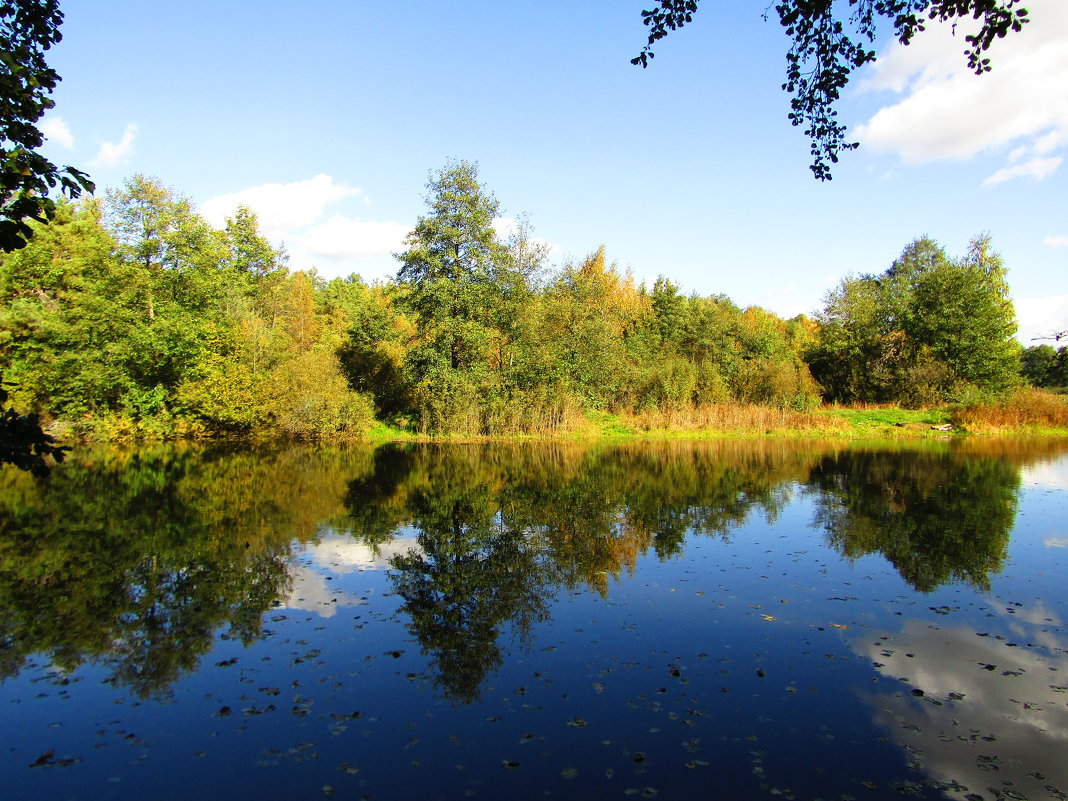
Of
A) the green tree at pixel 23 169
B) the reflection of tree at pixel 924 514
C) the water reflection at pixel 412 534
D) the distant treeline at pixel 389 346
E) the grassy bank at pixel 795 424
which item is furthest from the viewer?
the grassy bank at pixel 795 424

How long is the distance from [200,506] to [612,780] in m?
14.6

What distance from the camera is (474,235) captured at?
33.1 metres

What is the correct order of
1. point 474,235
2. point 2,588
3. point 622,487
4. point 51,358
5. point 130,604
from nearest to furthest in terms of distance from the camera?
point 130,604 < point 2,588 < point 622,487 < point 51,358 < point 474,235

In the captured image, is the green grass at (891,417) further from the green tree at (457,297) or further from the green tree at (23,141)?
the green tree at (23,141)

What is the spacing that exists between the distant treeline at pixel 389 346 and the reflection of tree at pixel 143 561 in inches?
496

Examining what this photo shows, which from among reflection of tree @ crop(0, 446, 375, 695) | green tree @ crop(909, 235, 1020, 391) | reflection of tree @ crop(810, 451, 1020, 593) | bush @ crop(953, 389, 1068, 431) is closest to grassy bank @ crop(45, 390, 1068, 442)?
bush @ crop(953, 389, 1068, 431)

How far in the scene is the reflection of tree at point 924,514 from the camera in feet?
37.2

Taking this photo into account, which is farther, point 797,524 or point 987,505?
point 987,505

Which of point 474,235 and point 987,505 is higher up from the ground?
point 474,235

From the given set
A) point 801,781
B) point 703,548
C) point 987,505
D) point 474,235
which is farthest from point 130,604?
point 474,235

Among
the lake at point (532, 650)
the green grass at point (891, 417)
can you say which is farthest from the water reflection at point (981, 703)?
the green grass at point (891, 417)

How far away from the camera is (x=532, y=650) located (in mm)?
7672

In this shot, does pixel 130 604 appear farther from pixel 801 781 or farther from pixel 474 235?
pixel 474 235

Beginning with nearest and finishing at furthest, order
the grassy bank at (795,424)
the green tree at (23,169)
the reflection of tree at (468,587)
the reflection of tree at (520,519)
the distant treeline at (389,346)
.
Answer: the green tree at (23,169)
the reflection of tree at (468,587)
the reflection of tree at (520,519)
the distant treeline at (389,346)
the grassy bank at (795,424)
